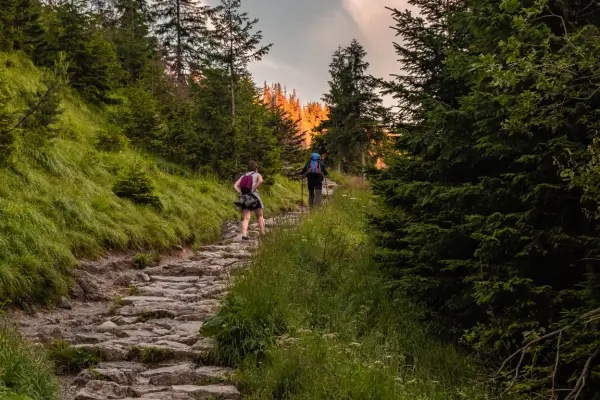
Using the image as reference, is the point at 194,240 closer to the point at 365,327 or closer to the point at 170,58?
the point at 365,327

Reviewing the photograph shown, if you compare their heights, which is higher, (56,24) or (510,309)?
(56,24)

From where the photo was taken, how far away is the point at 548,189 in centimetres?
517

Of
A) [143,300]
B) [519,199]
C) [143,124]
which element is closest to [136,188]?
[143,300]

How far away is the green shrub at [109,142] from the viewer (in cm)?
1483

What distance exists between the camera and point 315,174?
16.4 metres

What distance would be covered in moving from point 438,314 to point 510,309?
170 centimetres

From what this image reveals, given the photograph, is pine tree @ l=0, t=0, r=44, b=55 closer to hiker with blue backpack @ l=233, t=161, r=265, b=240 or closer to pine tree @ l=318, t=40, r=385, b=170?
hiker with blue backpack @ l=233, t=161, r=265, b=240

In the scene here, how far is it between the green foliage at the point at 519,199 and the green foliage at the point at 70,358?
4286 mm

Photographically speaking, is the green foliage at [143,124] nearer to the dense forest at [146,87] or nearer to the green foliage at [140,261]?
the dense forest at [146,87]

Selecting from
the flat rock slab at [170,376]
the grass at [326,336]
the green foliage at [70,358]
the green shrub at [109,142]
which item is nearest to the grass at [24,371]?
the green foliage at [70,358]

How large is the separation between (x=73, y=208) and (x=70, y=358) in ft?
16.2

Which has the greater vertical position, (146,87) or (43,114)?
(146,87)

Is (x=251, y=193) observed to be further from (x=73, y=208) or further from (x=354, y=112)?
(x=354, y=112)

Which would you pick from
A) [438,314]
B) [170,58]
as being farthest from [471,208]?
[170,58]
